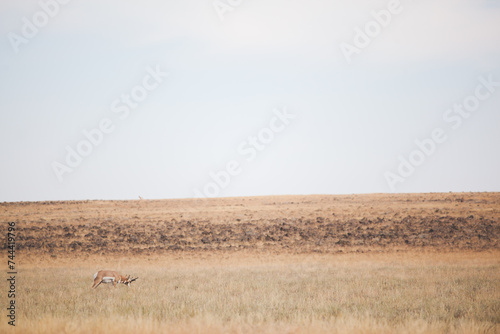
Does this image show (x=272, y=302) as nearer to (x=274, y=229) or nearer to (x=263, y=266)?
(x=263, y=266)

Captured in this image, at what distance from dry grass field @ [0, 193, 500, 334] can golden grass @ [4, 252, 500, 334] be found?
0.19 ft

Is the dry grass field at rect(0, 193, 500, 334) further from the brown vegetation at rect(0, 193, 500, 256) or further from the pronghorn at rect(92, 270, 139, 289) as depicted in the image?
the pronghorn at rect(92, 270, 139, 289)

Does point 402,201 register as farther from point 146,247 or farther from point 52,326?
point 52,326

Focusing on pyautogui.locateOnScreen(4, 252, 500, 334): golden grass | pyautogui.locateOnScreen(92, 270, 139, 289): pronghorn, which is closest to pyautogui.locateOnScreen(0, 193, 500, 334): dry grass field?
pyautogui.locateOnScreen(4, 252, 500, 334): golden grass

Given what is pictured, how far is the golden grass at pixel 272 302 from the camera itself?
8695 millimetres

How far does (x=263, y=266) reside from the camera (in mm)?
23734

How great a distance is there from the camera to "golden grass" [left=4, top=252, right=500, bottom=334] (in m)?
8.70

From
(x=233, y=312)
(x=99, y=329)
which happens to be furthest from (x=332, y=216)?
(x=99, y=329)

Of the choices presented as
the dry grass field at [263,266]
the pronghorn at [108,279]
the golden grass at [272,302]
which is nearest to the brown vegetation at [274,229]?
the dry grass field at [263,266]

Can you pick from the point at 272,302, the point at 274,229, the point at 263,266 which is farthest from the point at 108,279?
the point at 274,229

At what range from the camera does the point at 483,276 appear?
668 inches

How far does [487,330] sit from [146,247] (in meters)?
26.9

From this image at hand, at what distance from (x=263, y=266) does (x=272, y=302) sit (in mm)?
11650

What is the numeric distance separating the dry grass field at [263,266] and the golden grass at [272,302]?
6cm
